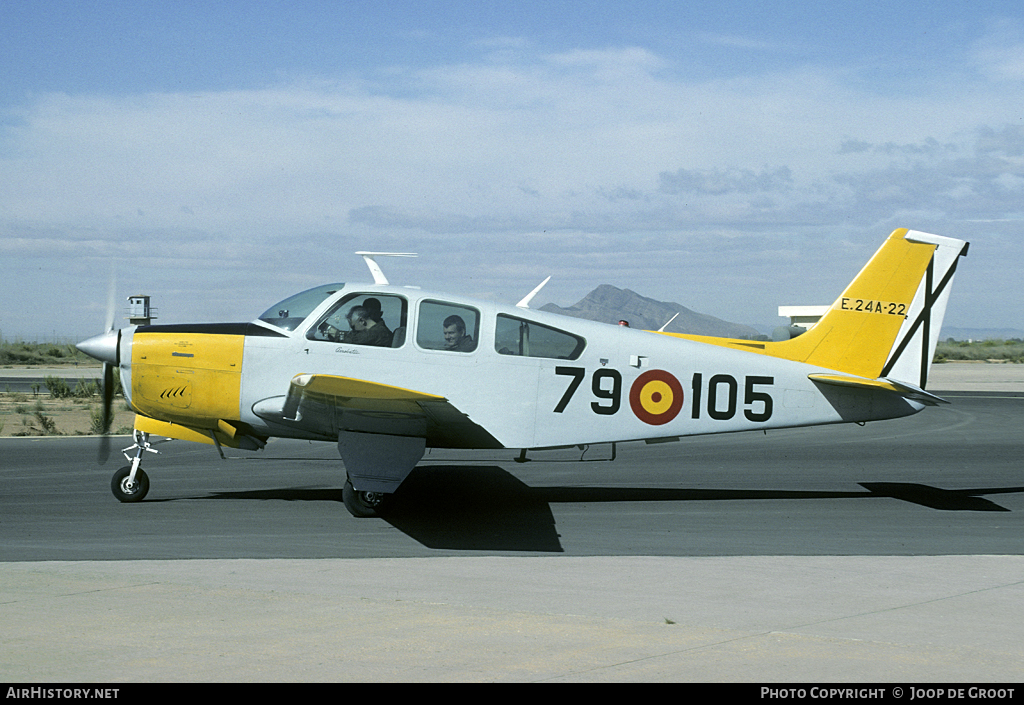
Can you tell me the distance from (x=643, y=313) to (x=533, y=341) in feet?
16.4

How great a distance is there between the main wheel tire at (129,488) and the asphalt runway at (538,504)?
0.49ft

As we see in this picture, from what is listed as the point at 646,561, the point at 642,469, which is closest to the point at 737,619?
the point at 646,561

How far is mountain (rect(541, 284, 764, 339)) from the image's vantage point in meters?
12.7

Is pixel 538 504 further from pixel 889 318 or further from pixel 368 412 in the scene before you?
pixel 889 318

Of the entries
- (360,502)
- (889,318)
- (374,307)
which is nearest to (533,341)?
(374,307)

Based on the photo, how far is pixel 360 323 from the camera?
32.3 feet

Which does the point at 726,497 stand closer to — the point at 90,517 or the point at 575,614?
the point at 575,614

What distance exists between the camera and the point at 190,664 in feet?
15.2

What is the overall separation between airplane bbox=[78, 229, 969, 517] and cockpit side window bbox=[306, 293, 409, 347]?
15 mm

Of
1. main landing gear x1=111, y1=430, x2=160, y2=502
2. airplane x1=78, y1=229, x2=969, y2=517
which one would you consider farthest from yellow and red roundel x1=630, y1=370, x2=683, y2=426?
main landing gear x1=111, y1=430, x2=160, y2=502

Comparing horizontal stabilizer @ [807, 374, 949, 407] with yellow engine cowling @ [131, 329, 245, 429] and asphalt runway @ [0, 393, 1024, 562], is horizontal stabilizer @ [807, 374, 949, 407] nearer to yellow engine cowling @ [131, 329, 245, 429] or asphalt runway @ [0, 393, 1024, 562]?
asphalt runway @ [0, 393, 1024, 562]

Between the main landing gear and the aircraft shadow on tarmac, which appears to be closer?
the aircraft shadow on tarmac

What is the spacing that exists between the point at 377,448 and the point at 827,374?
5220 mm

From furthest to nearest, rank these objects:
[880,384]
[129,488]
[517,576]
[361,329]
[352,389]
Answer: [880,384] < [129,488] < [361,329] < [352,389] < [517,576]
